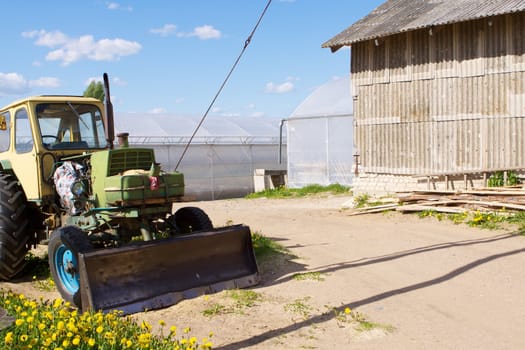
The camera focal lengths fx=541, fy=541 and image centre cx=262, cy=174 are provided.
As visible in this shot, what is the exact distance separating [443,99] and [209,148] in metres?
11.6

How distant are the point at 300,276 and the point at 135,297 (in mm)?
2109

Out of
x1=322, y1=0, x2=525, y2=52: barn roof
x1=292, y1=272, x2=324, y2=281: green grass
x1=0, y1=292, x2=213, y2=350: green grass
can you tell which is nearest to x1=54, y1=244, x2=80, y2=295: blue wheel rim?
x1=0, y1=292, x2=213, y2=350: green grass

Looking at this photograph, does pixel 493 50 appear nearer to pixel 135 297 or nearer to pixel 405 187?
pixel 405 187

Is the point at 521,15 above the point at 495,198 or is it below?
above

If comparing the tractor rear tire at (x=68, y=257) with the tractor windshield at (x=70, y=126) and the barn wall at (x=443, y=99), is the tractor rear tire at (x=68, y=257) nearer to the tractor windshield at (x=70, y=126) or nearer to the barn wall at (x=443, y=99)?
the tractor windshield at (x=70, y=126)

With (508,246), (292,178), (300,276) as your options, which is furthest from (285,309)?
(292,178)

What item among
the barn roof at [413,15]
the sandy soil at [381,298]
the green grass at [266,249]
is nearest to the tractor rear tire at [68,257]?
the sandy soil at [381,298]

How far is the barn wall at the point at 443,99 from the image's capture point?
1231cm

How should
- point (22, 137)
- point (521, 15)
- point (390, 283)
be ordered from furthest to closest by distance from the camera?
1. point (521, 15)
2. point (22, 137)
3. point (390, 283)

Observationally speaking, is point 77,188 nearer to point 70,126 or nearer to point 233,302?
point 70,126

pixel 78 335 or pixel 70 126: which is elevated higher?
pixel 70 126

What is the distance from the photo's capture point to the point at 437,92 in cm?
1341

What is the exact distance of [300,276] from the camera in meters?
6.77

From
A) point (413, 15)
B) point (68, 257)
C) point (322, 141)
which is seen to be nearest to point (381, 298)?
point (68, 257)
